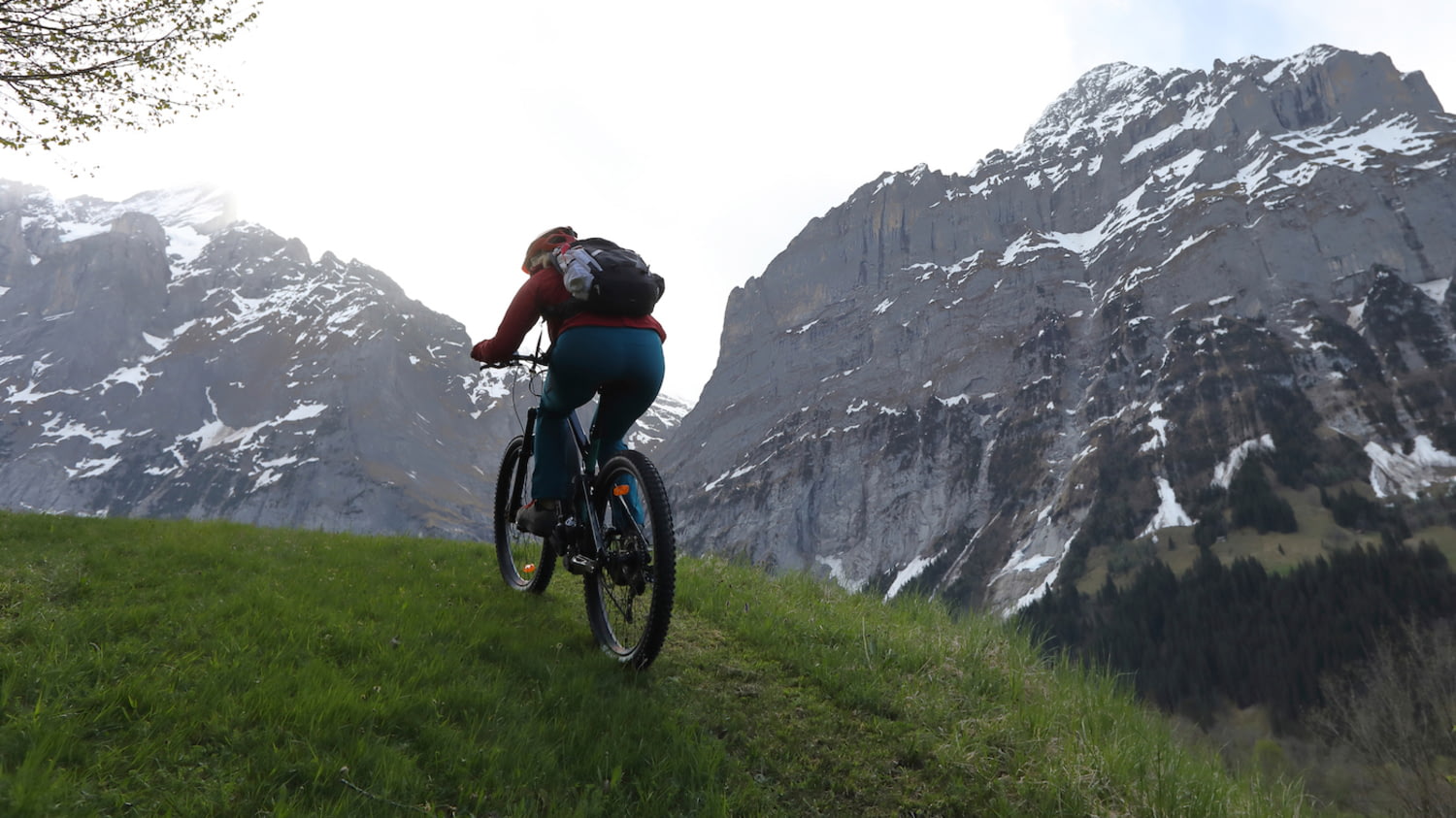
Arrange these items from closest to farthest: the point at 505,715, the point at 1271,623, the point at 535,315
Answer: the point at 505,715 < the point at 535,315 < the point at 1271,623

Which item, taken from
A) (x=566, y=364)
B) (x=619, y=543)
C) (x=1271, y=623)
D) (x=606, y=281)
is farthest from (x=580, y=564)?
(x=1271, y=623)

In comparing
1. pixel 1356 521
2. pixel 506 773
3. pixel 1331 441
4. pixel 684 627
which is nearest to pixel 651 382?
pixel 684 627

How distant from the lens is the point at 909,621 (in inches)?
284

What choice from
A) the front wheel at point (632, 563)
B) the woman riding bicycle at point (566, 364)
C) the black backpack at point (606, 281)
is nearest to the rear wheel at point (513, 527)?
the woman riding bicycle at point (566, 364)

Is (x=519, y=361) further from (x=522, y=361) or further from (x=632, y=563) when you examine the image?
(x=632, y=563)

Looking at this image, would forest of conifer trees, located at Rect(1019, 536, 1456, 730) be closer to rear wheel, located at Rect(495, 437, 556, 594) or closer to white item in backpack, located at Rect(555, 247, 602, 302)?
rear wheel, located at Rect(495, 437, 556, 594)

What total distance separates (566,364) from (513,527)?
282cm

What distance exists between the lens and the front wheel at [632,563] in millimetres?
4695

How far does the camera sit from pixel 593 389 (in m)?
5.38

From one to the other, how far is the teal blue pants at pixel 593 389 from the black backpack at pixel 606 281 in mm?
171

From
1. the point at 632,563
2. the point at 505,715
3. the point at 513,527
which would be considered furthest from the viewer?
the point at 513,527

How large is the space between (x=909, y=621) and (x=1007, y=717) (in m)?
2.86

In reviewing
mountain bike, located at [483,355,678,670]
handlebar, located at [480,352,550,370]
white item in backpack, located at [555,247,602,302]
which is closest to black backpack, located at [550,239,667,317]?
white item in backpack, located at [555,247,602,302]

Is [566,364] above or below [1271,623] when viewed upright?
above
